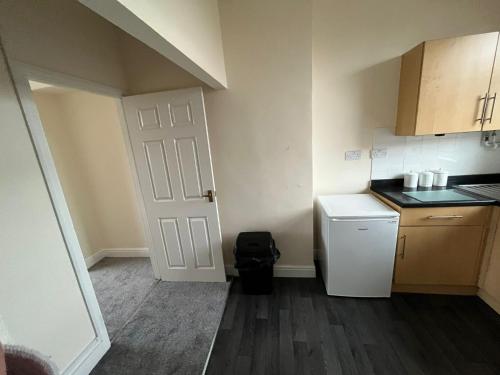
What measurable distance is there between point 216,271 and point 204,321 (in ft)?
1.72

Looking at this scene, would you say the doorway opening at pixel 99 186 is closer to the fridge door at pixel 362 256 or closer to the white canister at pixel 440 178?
the fridge door at pixel 362 256

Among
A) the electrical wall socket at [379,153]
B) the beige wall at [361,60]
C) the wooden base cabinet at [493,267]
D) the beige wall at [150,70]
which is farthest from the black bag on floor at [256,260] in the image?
the wooden base cabinet at [493,267]

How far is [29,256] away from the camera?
1.19 m

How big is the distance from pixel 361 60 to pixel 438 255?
1.90 meters

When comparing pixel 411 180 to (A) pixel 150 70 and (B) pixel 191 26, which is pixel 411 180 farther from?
(A) pixel 150 70

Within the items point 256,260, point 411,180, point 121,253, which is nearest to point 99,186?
point 121,253

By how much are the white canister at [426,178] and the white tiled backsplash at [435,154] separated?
0.13 m

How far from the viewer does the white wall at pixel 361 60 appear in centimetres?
188

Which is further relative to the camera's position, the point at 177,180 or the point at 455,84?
the point at 177,180

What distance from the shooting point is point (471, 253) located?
5.73ft

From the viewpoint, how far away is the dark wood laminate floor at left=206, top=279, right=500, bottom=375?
1414mm

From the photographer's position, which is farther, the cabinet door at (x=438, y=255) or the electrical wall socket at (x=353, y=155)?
the electrical wall socket at (x=353, y=155)

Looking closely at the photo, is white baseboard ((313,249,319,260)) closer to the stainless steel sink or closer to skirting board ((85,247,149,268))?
the stainless steel sink

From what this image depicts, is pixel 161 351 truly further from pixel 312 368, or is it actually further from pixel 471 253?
pixel 471 253
